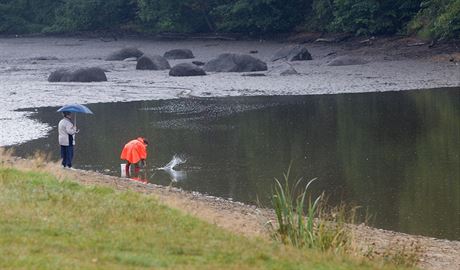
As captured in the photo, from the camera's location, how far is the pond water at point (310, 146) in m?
20.0

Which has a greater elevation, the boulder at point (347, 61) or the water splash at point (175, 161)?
the boulder at point (347, 61)

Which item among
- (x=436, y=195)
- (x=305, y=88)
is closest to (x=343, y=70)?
(x=305, y=88)

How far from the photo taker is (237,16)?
6706 centimetres

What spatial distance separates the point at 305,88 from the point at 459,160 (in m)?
17.8

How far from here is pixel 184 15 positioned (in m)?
71.6

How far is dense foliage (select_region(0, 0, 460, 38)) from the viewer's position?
54.5 m

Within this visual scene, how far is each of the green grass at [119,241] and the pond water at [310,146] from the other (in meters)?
6.28

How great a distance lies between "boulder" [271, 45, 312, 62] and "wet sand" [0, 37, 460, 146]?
0.66 metres

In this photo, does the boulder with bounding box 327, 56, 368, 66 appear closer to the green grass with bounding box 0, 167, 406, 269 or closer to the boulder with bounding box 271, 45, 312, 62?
the boulder with bounding box 271, 45, 312, 62

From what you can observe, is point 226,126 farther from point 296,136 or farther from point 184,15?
point 184,15

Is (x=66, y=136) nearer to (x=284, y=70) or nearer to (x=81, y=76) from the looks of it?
(x=81, y=76)

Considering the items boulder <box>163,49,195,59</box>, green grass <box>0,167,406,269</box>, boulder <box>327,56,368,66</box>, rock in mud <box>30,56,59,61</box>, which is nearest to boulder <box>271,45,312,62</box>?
boulder <box>327,56,368,66</box>

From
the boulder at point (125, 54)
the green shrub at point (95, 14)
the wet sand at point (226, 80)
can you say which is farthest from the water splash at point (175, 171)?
the green shrub at point (95, 14)

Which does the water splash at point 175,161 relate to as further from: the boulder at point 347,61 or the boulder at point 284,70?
the boulder at point 347,61
